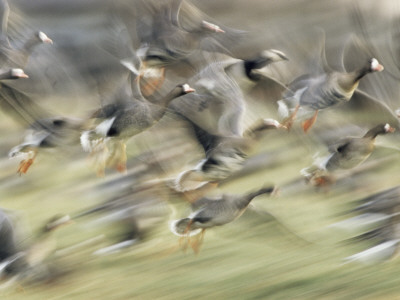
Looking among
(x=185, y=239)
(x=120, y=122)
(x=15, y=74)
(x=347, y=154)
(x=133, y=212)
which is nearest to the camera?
(x=15, y=74)

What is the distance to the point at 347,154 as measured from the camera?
3.00 meters

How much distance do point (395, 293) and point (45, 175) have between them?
1413mm

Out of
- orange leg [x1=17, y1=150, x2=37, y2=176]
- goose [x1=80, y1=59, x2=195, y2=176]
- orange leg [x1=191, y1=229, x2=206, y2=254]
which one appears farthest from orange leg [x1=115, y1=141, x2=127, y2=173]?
orange leg [x1=191, y1=229, x2=206, y2=254]

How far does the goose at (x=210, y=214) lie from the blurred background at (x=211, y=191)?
0.03 meters

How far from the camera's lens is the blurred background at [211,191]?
8.11 feet

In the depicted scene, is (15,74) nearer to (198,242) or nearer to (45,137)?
(45,137)

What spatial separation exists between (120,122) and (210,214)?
1.55 feet

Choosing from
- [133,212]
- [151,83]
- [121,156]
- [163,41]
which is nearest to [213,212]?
[133,212]

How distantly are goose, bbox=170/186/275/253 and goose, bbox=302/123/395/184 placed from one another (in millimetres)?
252

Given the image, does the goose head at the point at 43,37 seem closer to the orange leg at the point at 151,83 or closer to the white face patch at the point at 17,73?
the white face patch at the point at 17,73

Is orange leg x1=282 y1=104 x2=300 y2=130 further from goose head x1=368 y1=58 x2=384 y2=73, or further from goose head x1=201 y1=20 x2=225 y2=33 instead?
goose head x1=201 y1=20 x2=225 y2=33

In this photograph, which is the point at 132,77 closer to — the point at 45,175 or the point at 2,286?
the point at 45,175

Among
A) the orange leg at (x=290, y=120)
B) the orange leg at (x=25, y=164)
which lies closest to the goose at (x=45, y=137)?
the orange leg at (x=25, y=164)

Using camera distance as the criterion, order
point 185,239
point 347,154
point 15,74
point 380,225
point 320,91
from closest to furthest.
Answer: point 15,74 → point 185,239 → point 320,91 → point 347,154 → point 380,225
